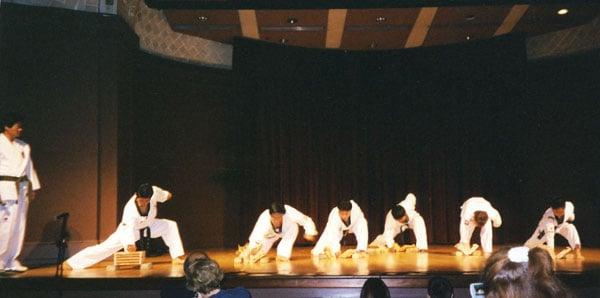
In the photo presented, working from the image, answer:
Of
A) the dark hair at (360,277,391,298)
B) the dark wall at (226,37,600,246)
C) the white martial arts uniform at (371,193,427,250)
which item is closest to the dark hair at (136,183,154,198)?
the dark wall at (226,37,600,246)

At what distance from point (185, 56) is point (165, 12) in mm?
922

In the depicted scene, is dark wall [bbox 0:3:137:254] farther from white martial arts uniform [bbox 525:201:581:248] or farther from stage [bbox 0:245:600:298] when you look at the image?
white martial arts uniform [bbox 525:201:581:248]

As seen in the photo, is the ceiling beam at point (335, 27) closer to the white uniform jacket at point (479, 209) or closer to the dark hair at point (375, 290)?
the white uniform jacket at point (479, 209)

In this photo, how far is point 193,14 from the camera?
8.05 metres

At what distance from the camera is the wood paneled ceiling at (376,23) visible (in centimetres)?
801

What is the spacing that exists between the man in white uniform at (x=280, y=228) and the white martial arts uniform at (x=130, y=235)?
99 centimetres

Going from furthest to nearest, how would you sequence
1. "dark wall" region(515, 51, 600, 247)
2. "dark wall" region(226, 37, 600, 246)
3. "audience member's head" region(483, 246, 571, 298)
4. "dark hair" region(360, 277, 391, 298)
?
"dark wall" region(226, 37, 600, 246), "dark wall" region(515, 51, 600, 247), "dark hair" region(360, 277, 391, 298), "audience member's head" region(483, 246, 571, 298)

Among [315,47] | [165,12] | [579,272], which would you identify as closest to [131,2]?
[165,12]

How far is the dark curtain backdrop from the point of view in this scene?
945 cm

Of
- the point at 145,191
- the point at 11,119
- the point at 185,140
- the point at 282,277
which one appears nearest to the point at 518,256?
the point at 282,277

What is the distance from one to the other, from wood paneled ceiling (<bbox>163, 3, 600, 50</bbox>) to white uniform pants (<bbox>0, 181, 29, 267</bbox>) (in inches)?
144

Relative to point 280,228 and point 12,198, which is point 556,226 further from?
point 12,198

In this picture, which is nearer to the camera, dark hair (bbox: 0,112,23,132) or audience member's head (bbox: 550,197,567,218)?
dark hair (bbox: 0,112,23,132)

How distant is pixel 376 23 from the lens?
8703 millimetres
